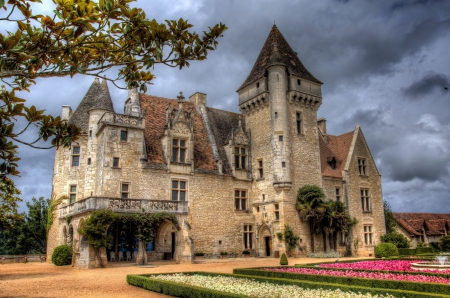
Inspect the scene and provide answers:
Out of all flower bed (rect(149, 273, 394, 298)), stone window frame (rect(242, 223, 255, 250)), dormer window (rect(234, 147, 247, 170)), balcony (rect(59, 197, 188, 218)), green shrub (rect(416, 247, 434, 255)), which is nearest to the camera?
flower bed (rect(149, 273, 394, 298))

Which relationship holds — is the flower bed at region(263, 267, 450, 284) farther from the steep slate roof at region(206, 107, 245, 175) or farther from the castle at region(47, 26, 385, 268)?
the steep slate roof at region(206, 107, 245, 175)

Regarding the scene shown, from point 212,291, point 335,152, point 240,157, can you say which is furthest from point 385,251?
point 212,291

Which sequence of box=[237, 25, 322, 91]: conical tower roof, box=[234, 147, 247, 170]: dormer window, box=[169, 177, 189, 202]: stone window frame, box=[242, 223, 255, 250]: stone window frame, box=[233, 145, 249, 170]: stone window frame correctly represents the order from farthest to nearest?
box=[237, 25, 322, 91]: conical tower roof → box=[234, 147, 247, 170]: dormer window → box=[233, 145, 249, 170]: stone window frame → box=[242, 223, 255, 250]: stone window frame → box=[169, 177, 189, 202]: stone window frame

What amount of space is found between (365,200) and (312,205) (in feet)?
24.6

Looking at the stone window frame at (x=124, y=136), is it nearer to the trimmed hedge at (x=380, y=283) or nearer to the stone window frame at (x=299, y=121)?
the stone window frame at (x=299, y=121)

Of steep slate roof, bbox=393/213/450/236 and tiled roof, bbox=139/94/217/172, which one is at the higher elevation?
tiled roof, bbox=139/94/217/172

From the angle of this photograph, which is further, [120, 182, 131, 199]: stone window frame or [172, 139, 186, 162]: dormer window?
[172, 139, 186, 162]: dormer window

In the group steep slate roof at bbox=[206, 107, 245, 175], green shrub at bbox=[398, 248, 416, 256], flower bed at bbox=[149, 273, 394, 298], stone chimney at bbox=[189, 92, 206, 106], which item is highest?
stone chimney at bbox=[189, 92, 206, 106]

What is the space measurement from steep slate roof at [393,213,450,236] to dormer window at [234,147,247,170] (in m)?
16.8

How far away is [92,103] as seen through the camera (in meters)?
26.0

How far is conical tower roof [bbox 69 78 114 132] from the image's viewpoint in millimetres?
24984

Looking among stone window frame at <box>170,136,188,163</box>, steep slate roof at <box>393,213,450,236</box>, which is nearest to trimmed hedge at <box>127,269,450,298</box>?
stone window frame at <box>170,136,188,163</box>

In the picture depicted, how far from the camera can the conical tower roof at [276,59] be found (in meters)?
29.0

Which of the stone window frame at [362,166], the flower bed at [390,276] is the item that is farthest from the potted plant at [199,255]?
the stone window frame at [362,166]
